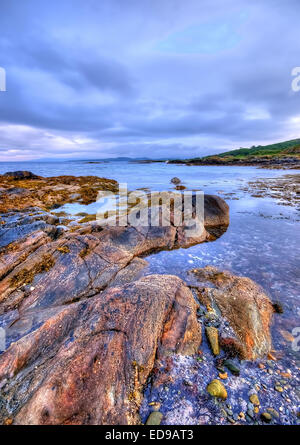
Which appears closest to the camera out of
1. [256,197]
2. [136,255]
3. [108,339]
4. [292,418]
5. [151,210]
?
[292,418]

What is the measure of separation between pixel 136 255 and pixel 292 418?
6.75 meters

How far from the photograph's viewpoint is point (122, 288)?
16.3ft

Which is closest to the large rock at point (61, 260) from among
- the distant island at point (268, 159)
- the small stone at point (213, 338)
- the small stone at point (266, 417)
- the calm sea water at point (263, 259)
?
the calm sea water at point (263, 259)

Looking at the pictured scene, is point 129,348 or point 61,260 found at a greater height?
point 61,260

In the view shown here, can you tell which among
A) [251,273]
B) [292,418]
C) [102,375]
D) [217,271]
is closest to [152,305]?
[102,375]

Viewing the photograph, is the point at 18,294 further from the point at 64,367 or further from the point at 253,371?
the point at 253,371

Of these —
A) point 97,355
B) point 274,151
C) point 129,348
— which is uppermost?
point 274,151

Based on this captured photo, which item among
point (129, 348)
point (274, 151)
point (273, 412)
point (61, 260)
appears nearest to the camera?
point (273, 412)

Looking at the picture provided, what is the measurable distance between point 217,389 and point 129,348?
172 cm

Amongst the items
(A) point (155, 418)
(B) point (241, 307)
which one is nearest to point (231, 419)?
(A) point (155, 418)

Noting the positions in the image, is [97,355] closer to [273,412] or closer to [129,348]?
[129,348]

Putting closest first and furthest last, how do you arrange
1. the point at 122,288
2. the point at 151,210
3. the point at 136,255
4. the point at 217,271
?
the point at 122,288, the point at 217,271, the point at 136,255, the point at 151,210

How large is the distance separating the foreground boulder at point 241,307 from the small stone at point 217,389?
0.98 metres

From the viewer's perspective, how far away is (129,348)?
3822mm
